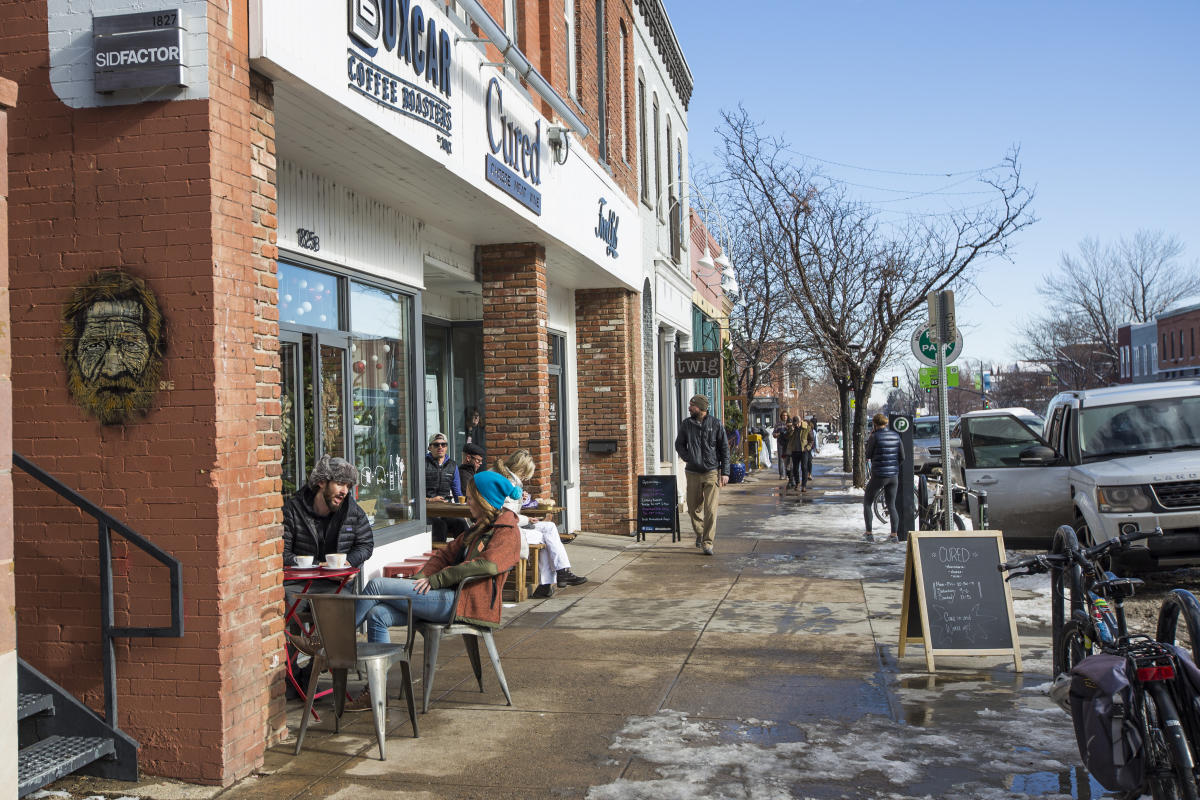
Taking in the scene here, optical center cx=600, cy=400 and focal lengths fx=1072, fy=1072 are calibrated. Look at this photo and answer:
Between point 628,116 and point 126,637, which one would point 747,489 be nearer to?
point 628,116

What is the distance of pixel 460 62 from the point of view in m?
8.34

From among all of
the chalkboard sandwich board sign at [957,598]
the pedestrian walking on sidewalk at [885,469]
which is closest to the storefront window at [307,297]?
the chalkboard sandwich board sign at [957,598]

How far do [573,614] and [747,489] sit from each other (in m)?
18.5

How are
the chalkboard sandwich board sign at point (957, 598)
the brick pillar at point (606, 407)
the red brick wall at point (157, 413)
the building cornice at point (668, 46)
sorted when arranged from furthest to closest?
the building cornice at point (668, 46)
the brick pillar at point (606, 407)
the chalkboard sandwich board sign at point (957, 598)
the red brick wall at point (157, 413)

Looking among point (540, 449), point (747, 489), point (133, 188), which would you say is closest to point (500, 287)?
point (540, 449)

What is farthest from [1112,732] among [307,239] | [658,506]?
[658,506]

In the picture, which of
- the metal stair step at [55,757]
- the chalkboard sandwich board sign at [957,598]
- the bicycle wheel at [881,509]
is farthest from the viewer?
the bicycle wheel at [881,509]

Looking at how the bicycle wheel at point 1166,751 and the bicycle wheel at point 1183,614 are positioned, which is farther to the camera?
the bicycle wheel at point 1183,614

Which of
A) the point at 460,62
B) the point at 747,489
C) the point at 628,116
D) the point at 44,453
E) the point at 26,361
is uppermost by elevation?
the point at 628,116

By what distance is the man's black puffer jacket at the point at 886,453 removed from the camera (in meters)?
14.6

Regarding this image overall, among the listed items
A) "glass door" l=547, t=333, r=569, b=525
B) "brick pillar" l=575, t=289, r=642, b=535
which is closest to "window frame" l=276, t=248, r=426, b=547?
"glass door" l=547, t=333, r=569, b=525

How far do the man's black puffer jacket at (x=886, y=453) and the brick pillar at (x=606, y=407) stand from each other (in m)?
3.45

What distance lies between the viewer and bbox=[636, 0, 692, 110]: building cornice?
18219 mm

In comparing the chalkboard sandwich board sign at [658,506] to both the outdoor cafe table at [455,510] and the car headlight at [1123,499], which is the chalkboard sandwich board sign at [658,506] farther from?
the car headlight at [1123,499]
